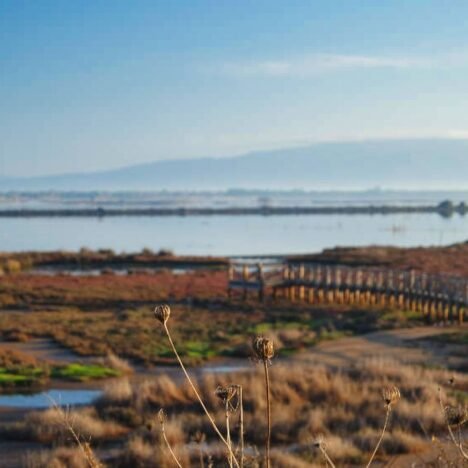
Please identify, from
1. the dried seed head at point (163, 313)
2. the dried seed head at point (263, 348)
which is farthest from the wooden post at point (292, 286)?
the dried seed head at point (263, 348)

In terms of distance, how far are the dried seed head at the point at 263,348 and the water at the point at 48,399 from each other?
13.0 meters

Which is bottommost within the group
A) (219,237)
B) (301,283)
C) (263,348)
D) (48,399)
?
(219,237)

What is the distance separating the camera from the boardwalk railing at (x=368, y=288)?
27.6m

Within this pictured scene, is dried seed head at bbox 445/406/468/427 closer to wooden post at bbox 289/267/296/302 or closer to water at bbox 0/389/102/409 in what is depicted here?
water at bbox 0/389/102/409

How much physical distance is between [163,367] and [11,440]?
24.1 feet

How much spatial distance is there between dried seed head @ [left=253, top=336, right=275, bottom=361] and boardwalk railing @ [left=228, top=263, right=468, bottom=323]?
24868 mm

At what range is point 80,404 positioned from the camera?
607 inches

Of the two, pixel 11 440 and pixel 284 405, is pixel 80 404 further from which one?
pixel 284 405

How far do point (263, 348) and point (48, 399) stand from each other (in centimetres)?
1397

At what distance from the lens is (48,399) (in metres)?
16.0

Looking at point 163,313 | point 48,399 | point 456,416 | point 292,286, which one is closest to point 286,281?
point 292,286

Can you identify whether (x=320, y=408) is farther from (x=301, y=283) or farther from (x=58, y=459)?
(x=301, y=283)

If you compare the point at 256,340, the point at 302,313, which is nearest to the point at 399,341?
the point at 302,313

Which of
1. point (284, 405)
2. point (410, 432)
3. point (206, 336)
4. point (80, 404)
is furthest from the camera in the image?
point (206, 336)
